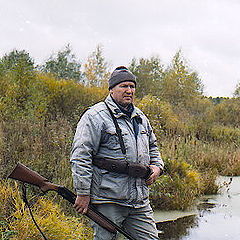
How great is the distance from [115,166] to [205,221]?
3.55 m

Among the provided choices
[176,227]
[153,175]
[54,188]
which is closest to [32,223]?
[54,188]

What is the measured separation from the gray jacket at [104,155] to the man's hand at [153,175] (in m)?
0.07

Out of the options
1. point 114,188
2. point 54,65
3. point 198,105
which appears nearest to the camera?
point 114,188

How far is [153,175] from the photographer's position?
322 cm

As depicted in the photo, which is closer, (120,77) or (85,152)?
(85,152)

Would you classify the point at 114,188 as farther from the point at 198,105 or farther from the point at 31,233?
the point at 198,105

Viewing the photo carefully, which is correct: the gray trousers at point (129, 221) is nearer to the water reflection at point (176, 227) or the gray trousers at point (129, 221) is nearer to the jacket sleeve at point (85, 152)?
the jacket sleeve at point (85, 152)

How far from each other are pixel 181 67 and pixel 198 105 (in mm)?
4906

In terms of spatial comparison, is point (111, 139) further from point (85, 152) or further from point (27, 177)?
point (27, 177)

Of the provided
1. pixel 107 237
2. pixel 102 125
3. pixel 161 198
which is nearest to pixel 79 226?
pixel 107 237

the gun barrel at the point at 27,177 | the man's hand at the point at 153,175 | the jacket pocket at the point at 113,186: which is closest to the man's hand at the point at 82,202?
the jacket pocket at the point at 113,186

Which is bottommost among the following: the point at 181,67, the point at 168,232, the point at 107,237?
the point at 168,232

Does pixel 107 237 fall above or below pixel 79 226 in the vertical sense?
above

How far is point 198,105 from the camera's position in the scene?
2600cm
